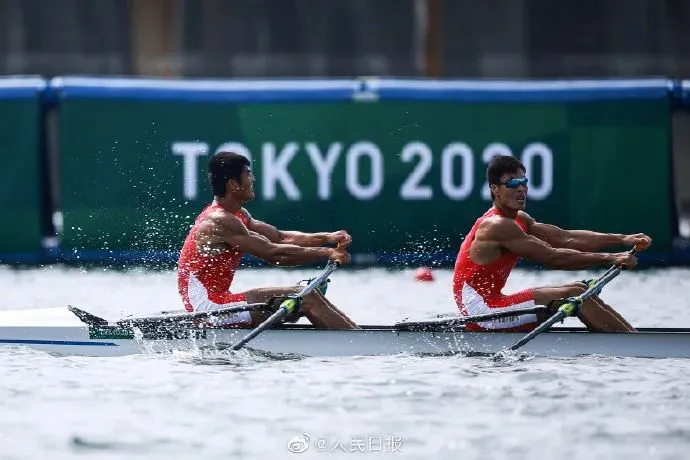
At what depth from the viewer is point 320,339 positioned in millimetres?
9820

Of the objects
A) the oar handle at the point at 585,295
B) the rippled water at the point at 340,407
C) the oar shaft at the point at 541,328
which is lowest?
the rippled water at the point at 340,407

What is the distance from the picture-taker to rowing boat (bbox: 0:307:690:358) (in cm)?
961

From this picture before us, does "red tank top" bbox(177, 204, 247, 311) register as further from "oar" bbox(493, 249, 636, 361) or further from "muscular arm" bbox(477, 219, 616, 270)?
"oar" bbox(493, 249, 636, 361)

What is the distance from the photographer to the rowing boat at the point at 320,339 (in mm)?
9609

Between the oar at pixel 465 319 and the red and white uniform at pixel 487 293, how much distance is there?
3.3 inches

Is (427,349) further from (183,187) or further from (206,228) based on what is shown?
(183,187)

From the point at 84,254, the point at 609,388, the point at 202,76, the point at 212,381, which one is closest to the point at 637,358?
the point at 609,388

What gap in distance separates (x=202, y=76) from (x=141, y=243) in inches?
331

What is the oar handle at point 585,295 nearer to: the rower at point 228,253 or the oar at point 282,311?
the rower at point 228,253

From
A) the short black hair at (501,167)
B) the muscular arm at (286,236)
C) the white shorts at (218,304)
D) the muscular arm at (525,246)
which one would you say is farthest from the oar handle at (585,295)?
the white shorts at (218,304)

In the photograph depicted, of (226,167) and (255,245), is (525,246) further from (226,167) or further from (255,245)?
(226,167)

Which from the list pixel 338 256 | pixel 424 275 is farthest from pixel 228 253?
pixel 424 275

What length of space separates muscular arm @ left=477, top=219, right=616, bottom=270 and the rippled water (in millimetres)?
571

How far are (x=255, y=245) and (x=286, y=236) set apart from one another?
851mm
